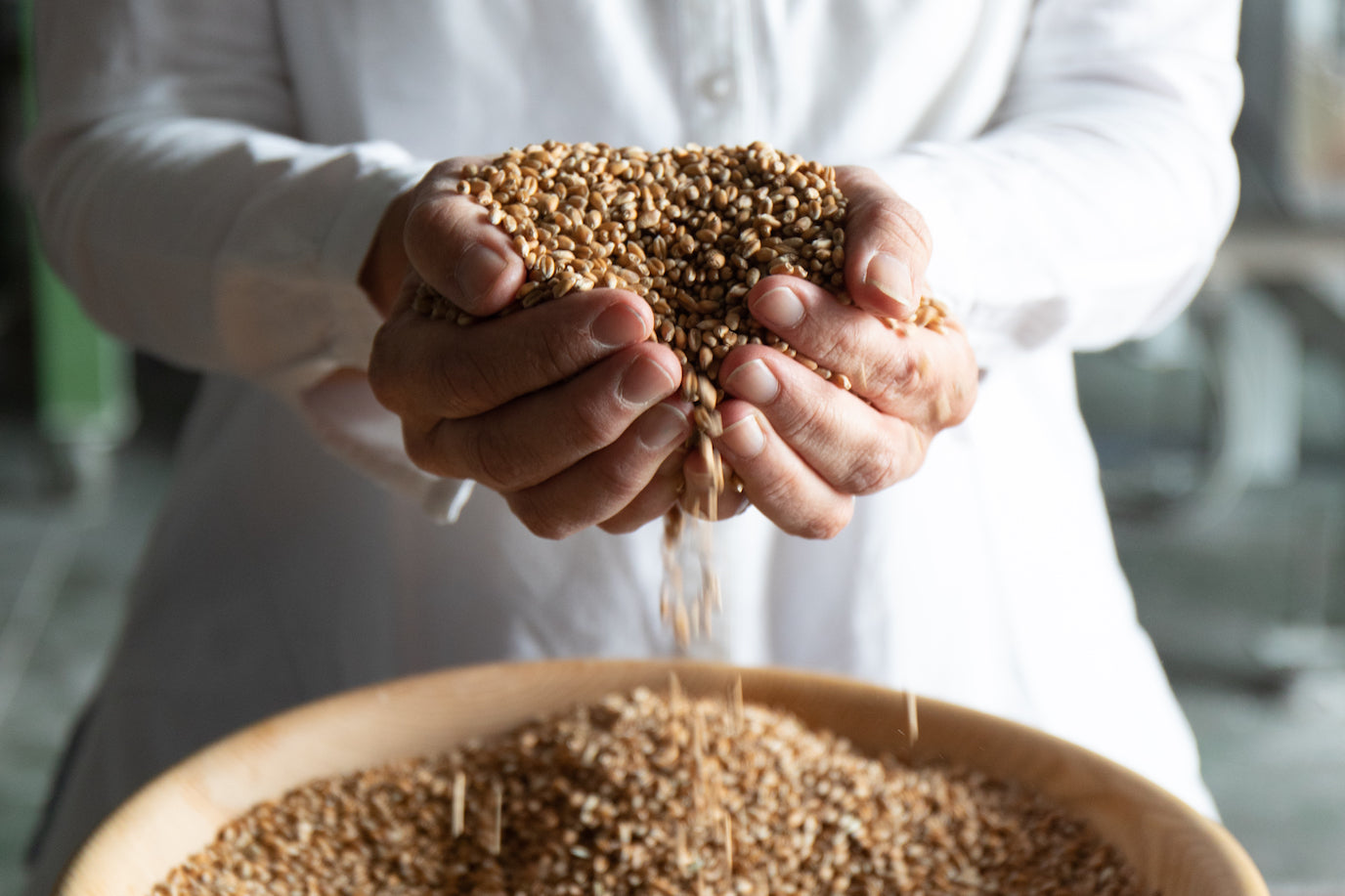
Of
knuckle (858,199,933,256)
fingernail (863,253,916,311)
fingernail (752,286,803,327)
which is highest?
knuckle (858,199,933,256)

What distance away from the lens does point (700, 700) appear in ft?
3.17

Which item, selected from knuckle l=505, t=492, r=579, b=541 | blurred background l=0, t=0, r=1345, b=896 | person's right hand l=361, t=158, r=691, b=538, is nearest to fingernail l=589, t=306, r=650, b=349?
person's right hand l=361, t=158, r=691, b=538

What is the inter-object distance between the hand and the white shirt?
0.61ft

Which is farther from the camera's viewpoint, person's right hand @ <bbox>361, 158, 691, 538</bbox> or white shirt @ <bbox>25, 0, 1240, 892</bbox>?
white shirt @ <bbox>25, 0, 1240, 892</bbox>

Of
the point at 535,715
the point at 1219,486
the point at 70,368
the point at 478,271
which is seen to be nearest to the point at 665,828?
the point at 535,715

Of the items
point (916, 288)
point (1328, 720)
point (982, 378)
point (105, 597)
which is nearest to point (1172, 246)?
point (982, 378)

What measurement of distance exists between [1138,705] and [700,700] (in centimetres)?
39

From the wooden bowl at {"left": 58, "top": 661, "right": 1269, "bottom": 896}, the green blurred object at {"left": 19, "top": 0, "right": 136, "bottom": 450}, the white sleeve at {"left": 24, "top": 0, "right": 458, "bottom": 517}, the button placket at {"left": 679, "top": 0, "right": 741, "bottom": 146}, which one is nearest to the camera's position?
the wooden bowl at {"left": 58, "top": 661, "right": 1269, "bottom": 896}

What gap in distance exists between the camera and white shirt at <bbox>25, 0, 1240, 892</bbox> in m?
0.97

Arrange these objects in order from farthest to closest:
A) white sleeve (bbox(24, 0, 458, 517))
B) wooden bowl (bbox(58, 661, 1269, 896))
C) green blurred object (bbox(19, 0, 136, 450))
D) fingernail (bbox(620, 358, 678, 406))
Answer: green blurred object (bbox(19, 0, 136, 450))
white sleeve (bbox(24, 0, 458, 517))
wooden bowl (bbox(58, 661, 1269, 896))
fingernail (bbox(620, 358, 678, 406))

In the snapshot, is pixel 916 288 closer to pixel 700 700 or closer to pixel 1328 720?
pixel 700 700

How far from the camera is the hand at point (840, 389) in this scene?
0.71 meters

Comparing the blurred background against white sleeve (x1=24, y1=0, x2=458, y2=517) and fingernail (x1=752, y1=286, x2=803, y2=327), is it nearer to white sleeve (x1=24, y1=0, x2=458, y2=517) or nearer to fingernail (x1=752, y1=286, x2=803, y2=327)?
white sleeve (x1=24, y1=0, x2=458, y2=517)

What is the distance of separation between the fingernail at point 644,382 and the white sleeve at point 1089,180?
295 mm
